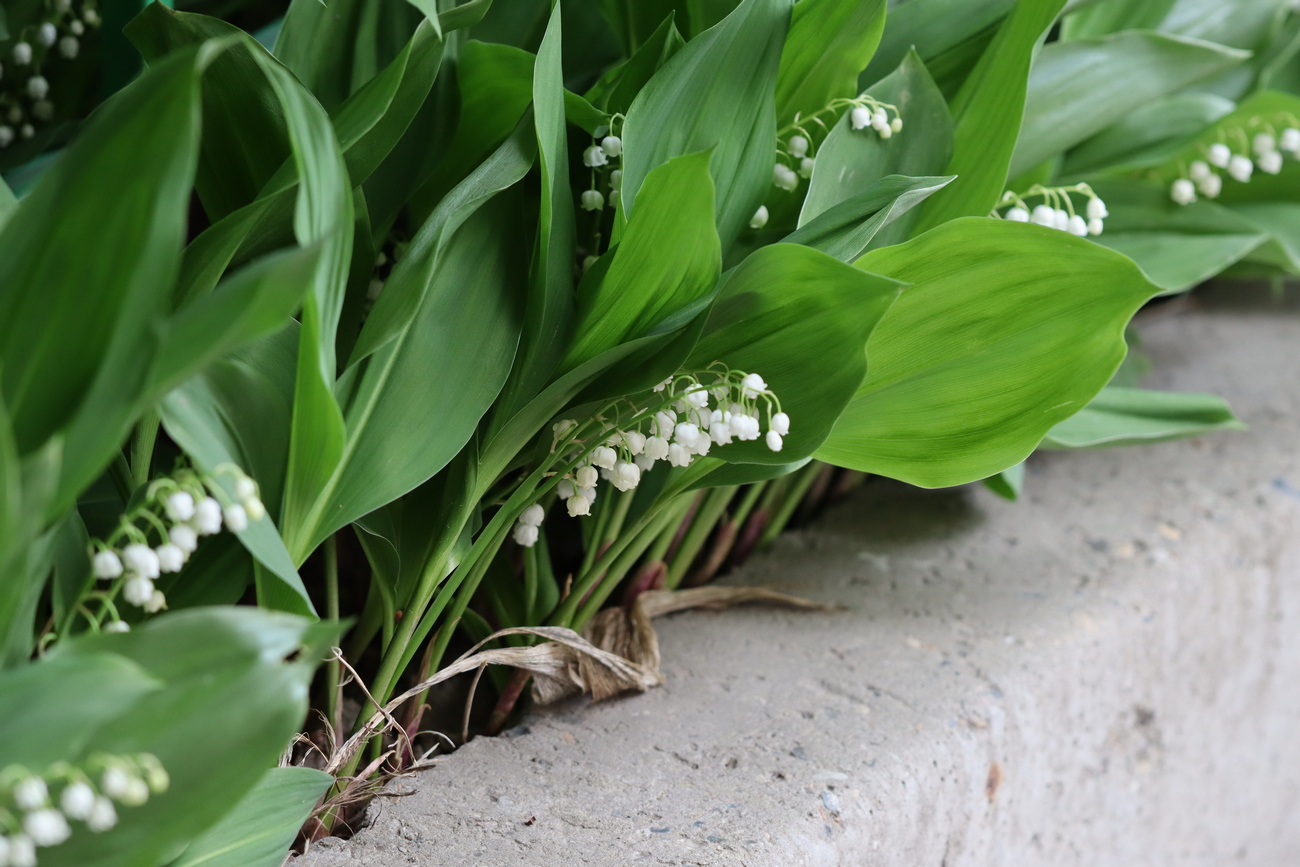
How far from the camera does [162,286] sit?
1.05 ft

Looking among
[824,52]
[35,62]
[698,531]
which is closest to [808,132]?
[824,52]

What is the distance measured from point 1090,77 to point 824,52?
249 millimetres

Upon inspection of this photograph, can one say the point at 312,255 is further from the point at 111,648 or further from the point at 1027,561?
the point at 1027,561

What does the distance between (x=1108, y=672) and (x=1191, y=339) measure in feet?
2.05

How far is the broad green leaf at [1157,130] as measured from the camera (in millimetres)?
833

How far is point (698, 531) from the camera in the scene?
0.76 meters

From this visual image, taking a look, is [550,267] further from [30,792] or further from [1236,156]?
[1236,156]

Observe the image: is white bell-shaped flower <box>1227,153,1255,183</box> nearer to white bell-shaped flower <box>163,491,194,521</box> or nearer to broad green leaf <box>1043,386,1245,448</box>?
broad green leaf <box>1043,386,1245,448</box>

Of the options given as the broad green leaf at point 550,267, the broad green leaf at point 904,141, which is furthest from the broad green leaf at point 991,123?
the broad green leaf at point 550,267

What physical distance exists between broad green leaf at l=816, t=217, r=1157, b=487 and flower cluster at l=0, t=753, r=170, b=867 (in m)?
0.36

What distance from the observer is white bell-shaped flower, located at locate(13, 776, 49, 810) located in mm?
290

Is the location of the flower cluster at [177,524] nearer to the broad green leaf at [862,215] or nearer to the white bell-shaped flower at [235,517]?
the white bell-shaped flower at [235,517]

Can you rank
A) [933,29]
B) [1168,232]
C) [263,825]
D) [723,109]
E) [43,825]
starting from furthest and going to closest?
[1168,232] < [933,29] < [723,109] < [263,825] < [43,825]

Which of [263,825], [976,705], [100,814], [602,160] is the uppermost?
[602,160]
